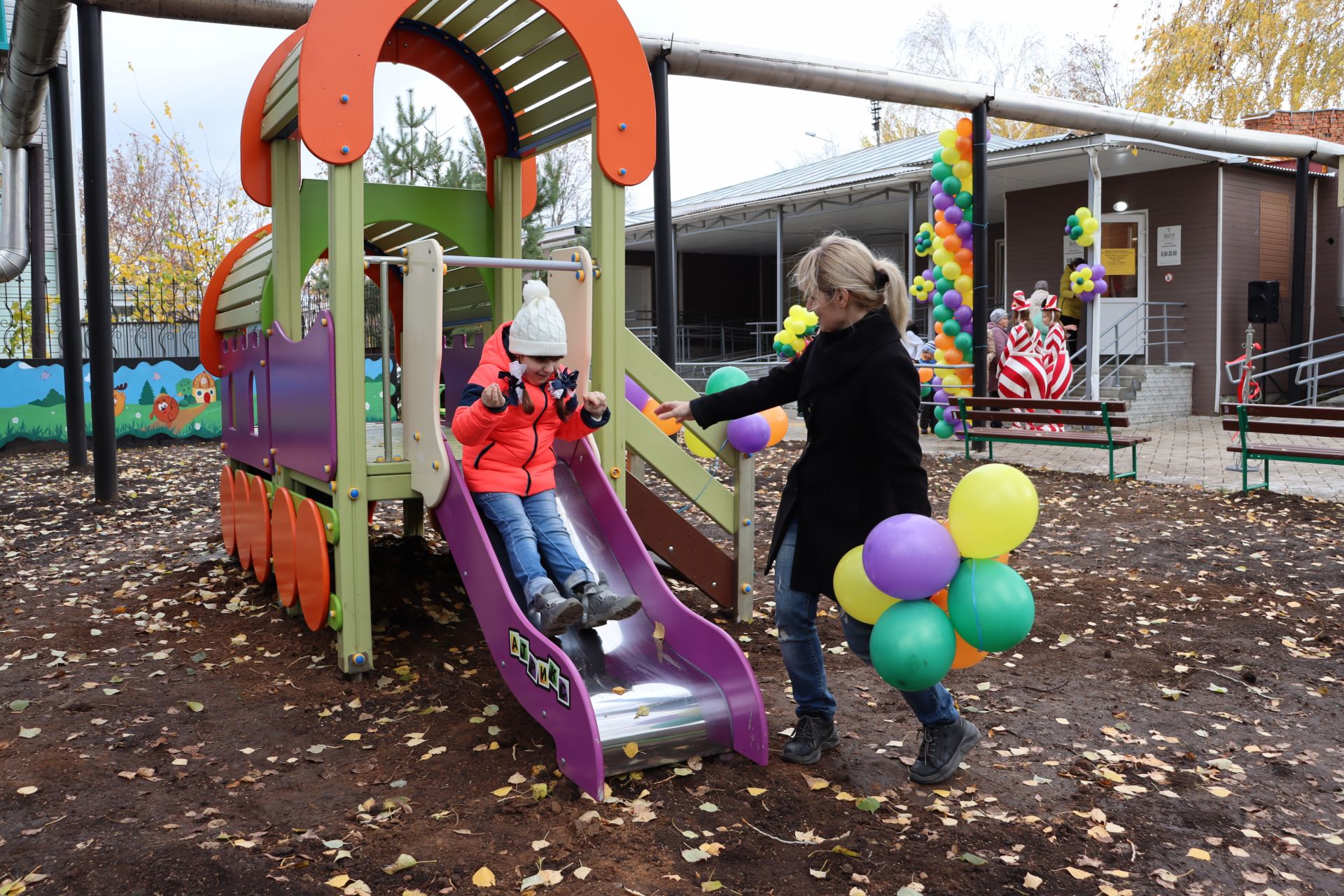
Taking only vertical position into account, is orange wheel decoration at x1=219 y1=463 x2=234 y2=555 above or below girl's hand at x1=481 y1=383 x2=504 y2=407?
below

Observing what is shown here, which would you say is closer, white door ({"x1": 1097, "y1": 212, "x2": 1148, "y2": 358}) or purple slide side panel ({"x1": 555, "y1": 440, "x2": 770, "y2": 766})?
purple slide side panel ({"x1": 555, "y1": 440, "x2": 770, "y2": 766})

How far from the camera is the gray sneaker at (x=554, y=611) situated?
3752 mm

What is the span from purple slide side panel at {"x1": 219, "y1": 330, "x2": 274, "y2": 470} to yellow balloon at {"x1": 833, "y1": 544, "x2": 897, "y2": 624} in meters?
3.76

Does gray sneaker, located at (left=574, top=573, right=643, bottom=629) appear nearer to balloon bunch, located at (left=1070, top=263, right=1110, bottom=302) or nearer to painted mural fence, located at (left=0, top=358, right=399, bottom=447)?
painted mural fence, located at (left=0, top=358, right=399, bottom=447)

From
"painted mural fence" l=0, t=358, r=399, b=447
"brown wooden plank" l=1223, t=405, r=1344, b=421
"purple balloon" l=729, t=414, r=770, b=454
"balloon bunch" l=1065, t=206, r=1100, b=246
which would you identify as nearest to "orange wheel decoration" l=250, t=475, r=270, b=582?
"purple balloon" l=729, t=414, r=770, b=454

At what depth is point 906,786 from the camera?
11.6ft

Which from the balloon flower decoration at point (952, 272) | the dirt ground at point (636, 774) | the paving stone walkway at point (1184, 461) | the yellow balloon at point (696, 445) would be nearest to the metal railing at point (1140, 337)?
the paving stone walkway at point (1184, 461)

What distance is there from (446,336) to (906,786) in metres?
5.42

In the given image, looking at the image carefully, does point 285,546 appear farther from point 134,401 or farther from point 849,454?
point 134,401

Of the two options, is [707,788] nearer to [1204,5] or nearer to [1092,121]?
[1092,121]

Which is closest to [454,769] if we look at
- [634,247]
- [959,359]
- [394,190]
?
[394,190]

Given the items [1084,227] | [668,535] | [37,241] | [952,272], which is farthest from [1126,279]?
[37,241]

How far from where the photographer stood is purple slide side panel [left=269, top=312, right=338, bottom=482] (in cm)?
461

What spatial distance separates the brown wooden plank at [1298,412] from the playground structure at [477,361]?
571 cm
